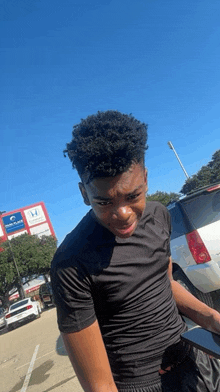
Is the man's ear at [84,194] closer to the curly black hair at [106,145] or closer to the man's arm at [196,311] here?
the curly black hair at [106,145]

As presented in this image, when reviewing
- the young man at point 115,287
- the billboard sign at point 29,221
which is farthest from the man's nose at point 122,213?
the billboard sign at point 29,221

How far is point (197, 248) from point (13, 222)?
169 feet

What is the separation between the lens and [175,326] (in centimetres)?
134

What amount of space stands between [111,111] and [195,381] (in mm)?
1157

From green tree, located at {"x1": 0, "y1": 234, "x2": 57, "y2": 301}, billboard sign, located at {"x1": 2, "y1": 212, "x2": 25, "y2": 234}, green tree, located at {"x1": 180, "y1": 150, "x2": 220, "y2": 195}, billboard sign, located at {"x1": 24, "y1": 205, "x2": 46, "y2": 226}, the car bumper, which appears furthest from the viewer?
billboard sign, located at {"x1": 24, "y1": 205, "x2": 46, "y2": 226}

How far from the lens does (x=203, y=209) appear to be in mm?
3990

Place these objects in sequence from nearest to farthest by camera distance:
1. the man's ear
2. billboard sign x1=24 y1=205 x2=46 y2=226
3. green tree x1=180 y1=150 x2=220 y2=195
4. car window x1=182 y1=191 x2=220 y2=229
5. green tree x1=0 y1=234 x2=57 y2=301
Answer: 1. the man's ear
2. car window x1=182 y1=191 x2=220 y2=229
3. green tree x1=0 y1=234 x2=57 y2=301
4. green tree x1=180 y1=150 x2=220 y2=195
5. billboard sign x1=24 y1=205 x2=46 y2=226

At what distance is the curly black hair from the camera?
45.4 inches

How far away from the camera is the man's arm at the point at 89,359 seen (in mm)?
1083

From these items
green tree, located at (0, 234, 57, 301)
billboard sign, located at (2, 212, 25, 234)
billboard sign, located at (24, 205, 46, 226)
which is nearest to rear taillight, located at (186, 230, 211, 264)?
green tree, located at (0, 234, 57, 301)

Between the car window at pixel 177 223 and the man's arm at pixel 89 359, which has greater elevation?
the car window at pixel 177 223

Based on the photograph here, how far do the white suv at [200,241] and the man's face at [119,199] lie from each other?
2899 millimetres

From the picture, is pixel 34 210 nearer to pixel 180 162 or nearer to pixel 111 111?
pixel 180 162

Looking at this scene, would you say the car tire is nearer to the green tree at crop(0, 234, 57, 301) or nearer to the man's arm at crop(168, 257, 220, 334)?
the man's arm at crop(168, 257, 220, 334)
